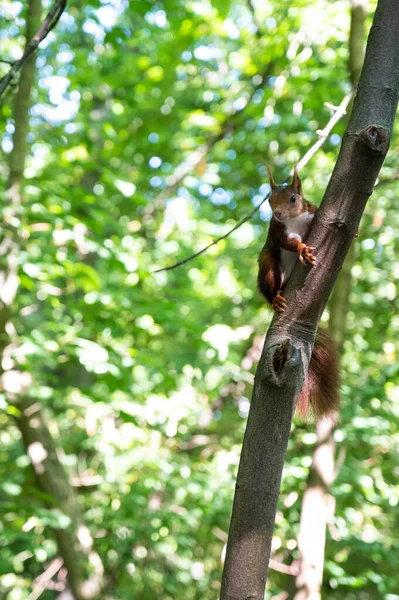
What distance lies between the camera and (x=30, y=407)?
3.86 meters

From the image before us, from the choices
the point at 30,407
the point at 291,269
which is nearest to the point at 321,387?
the point at 291,269

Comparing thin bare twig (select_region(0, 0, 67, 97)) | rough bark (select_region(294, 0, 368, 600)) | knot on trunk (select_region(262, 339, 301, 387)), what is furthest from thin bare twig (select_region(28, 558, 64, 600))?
knot on trunk (select_region(262, 339, 301, 387))

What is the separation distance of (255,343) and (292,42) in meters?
1.92

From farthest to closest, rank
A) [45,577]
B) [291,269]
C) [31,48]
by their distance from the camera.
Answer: [45,577], [291,269], [31,48]

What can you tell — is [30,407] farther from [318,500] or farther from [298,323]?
[298,323]

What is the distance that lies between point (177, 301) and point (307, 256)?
348 cm

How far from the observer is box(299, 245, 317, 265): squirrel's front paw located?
0.90 meters

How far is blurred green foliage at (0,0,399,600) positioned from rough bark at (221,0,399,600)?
2046 mm

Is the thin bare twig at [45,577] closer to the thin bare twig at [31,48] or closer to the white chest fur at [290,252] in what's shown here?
the white chest fur at [290,252]

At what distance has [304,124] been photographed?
3.82 meters

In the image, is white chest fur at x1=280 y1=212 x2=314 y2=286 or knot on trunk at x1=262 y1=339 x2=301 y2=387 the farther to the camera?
white chest fur at x1=280 y1=212 x2=314 y2=286

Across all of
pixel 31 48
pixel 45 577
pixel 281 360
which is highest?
pixel 31 48

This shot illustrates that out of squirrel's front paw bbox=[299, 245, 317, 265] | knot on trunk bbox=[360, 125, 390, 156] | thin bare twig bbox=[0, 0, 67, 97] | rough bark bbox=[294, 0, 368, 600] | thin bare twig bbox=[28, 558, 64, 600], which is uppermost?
thin bare twig bbox=[0, 0, 67, 97]

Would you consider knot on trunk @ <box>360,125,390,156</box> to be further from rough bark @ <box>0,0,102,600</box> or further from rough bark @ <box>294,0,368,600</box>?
rough bark @ <box>0,0,102,600</box>
